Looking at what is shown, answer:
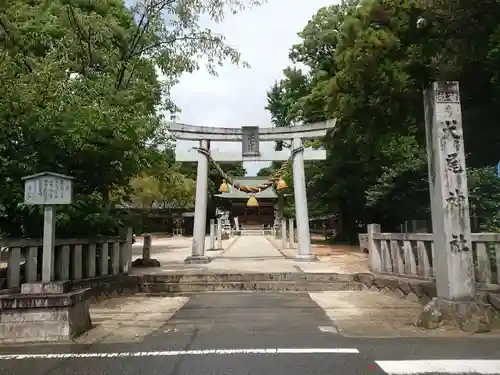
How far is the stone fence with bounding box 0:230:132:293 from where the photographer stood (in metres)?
7.88

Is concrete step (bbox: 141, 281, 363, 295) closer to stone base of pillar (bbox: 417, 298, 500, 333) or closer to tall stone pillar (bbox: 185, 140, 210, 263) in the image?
tall stone pillar (bbox: 185, 140, 210, 263)

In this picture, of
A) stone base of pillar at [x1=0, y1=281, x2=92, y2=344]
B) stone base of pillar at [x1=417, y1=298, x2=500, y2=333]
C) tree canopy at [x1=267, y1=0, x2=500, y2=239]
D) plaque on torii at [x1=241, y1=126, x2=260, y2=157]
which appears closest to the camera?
stone base of pillar at [x1=0, y1=281, x2=92, y2=344]

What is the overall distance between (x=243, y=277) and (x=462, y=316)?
641cm

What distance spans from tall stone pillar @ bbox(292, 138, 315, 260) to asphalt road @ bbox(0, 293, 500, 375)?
9.31 metres

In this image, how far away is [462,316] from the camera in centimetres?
680

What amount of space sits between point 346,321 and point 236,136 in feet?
36.1

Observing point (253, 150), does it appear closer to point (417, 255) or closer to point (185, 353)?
point (417, 255)

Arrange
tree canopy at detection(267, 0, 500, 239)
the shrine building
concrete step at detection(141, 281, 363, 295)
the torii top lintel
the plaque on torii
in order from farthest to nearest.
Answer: the shrine building < the plaque on torii < the torii top lintel < concrete step at detection(141, 281, 363, 295) < tree canopy at detection(267, 0, 500, 239)

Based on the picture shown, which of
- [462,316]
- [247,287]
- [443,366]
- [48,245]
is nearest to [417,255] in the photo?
[462,316]

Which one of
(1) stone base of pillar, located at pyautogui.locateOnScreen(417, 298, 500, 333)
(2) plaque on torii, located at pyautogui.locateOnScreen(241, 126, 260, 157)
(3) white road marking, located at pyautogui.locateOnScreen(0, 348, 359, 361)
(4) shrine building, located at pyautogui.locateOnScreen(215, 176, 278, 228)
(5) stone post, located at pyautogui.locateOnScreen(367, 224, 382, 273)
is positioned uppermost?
(2) plaque on torii, located at pyautogui.locateOnScreen(241, 126, 260, 157)

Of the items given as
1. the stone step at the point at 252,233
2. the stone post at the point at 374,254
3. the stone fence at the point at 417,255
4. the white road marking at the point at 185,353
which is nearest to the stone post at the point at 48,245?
the white road marking at the point at 185,353

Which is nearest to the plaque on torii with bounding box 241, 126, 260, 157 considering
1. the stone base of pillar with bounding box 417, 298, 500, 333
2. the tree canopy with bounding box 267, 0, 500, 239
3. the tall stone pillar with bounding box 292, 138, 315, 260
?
the tall stone pillar with bounding box 292, 138, 315, 260

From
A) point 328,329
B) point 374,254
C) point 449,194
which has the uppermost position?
point 449,194

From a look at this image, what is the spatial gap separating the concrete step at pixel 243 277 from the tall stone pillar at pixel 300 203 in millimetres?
4429
